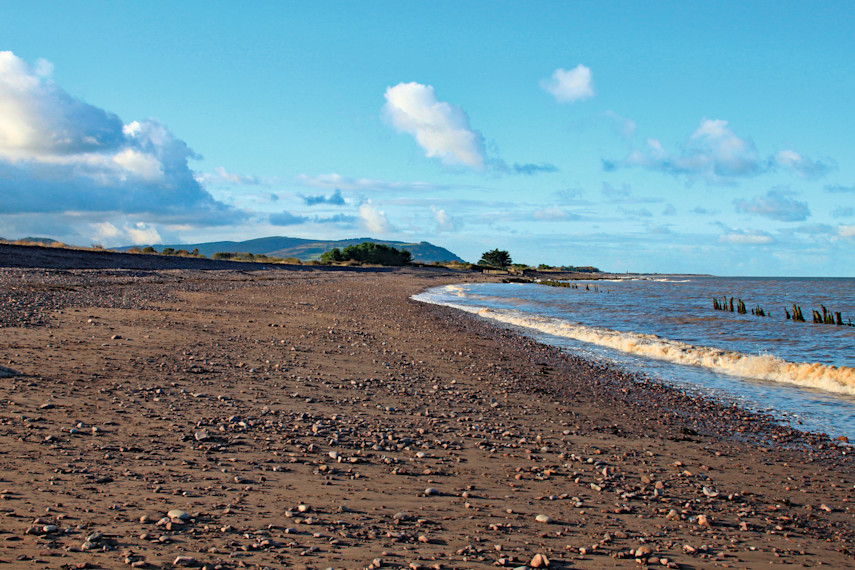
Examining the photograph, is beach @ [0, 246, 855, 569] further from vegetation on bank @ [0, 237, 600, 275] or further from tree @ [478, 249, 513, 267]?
tree @ [478, 249, 513, 267]

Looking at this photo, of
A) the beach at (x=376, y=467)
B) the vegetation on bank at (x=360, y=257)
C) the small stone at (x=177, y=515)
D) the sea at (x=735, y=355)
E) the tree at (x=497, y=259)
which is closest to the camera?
the beach at (x=376, y=467)

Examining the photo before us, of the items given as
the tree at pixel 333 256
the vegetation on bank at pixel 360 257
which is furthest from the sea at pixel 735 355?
the tree at pixel 333 256

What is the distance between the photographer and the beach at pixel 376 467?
4.30m

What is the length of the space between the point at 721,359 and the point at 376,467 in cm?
1356

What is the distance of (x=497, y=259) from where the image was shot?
13988cm

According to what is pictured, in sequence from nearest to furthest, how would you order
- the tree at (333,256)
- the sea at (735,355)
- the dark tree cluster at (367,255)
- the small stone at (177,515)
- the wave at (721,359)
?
1. the small stone at (177,515)
2. the sea at (735,355)
3. the wave at (721,359)
4. the tree at (333,256)
5. the dark tree cluster at (367,255)

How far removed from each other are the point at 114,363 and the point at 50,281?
21112 millimetres

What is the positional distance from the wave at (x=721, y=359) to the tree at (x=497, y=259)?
115699 mm

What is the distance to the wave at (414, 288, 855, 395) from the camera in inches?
522

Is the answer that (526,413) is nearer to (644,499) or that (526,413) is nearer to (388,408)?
(388,408)

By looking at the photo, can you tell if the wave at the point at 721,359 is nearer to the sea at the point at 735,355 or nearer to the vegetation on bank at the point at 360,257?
the sea at the point at 735,355

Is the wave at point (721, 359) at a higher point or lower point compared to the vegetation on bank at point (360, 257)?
lower

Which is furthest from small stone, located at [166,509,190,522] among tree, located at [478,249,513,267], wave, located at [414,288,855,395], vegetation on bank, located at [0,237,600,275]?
tree, located at [478,249,513,267]

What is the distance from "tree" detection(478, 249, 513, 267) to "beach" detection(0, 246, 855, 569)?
420 ft
